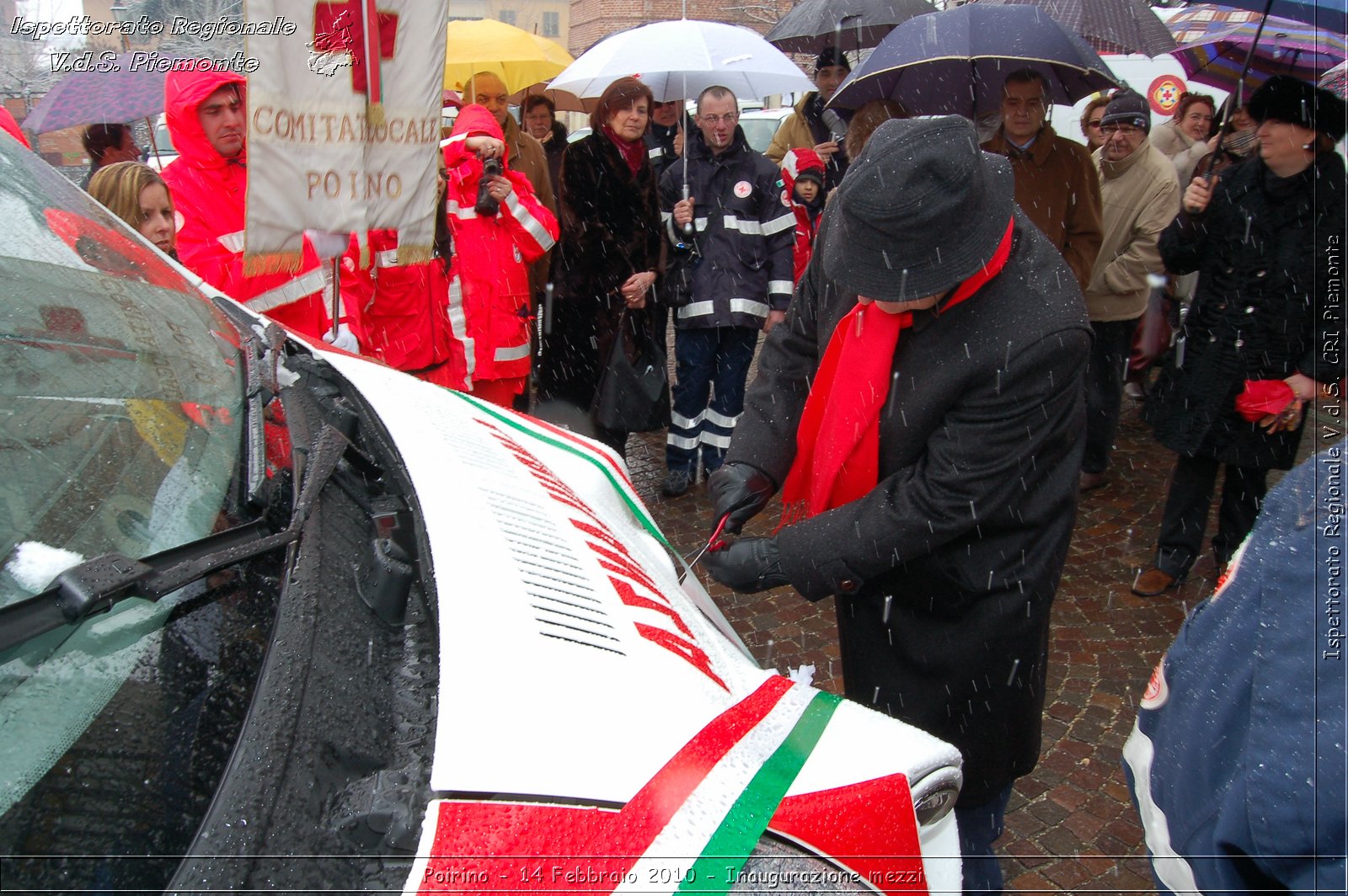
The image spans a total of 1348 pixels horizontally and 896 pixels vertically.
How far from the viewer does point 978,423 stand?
6.15 feet

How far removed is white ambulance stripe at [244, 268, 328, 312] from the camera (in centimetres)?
331

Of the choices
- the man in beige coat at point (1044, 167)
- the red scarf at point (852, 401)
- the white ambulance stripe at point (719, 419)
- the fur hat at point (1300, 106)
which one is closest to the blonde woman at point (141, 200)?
the red scarf at point (852, 401)

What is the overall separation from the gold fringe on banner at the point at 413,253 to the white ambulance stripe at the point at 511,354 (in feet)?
3.58

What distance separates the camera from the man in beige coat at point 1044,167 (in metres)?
4.66

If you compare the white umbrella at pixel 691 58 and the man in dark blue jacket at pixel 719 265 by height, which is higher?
the white umbrella at pixel 691 58

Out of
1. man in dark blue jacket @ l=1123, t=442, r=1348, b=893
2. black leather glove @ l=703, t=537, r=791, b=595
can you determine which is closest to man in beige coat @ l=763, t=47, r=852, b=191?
black leather glove @ l=703, t=537, r=791, b=595

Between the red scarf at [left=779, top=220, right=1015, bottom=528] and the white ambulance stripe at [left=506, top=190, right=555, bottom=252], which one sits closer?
the red scarf at [left=779, top=220, right=1015, bottom=528]

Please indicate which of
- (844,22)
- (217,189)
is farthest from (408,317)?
(844,22)

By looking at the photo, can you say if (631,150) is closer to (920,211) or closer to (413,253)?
(413,253)

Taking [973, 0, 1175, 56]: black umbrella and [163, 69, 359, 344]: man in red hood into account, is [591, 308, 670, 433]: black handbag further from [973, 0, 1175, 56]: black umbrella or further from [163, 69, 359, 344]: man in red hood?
[973, 0, 1175, 56]: black umbrella

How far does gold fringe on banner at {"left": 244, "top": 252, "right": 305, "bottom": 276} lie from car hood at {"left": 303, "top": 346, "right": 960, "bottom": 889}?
3.99 ft

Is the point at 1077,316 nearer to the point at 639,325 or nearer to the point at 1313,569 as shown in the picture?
the point at 1313,569

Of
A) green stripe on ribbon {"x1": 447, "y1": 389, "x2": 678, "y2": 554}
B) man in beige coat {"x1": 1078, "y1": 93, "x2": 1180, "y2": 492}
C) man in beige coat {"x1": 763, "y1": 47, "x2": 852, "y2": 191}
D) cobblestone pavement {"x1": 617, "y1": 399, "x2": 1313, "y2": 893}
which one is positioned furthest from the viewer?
man in beige coat {"x1": 763, "y1": 47, "x2": 852, "y2": 191}

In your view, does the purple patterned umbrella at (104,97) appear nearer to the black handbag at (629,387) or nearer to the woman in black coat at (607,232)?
the woman in black coat at (607,232)
